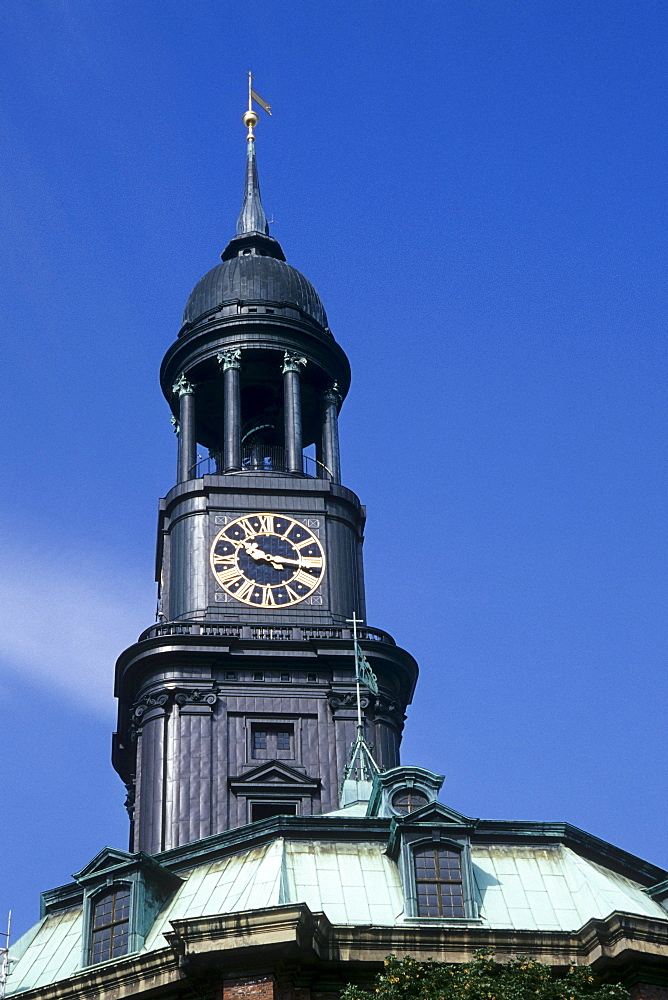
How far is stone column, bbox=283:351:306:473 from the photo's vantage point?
66.6 meters

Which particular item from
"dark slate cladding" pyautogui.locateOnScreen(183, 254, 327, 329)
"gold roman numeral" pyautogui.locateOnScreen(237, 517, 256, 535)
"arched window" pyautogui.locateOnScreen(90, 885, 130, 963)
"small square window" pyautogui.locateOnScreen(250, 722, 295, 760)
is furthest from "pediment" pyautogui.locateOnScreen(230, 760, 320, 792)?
"dark slate cladding" pyautogui.locateOnScreen(183, 254, 327, 329)

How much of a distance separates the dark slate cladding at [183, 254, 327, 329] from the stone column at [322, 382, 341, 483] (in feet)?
10.2

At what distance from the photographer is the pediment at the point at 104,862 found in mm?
42406

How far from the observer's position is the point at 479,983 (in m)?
32.8

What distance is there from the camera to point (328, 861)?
41.6 m

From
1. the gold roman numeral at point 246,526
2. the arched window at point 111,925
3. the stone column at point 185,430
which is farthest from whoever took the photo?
the stone column at point 185,430

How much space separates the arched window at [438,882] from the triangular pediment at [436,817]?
64 centimetres

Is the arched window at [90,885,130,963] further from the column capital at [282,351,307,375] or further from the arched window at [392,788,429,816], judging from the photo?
the column capital at [282,351,307,375]

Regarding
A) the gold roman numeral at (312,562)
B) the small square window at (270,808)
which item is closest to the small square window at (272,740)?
the small square window at (270,808)

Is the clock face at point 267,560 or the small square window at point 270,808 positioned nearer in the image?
the small square window at point 270,808

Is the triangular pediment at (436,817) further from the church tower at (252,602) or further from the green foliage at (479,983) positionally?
the church tower at (252,602)

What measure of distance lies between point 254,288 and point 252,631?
56.1 feet

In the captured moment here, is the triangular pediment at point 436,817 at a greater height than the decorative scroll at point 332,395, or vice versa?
the decorative scroll at point 332,395

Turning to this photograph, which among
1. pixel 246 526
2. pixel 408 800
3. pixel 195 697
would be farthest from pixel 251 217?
pixel 408 800
